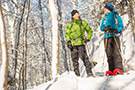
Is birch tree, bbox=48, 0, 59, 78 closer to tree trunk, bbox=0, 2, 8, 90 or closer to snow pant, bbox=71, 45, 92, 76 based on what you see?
snow pant, bbox=71, 45, 92, 76

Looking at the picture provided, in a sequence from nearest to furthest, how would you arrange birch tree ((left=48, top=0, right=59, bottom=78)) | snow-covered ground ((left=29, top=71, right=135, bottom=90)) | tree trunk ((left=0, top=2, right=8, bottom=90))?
snow-covered ground ((left=29, top=71, right=135, bottom=90))
tree trunk ((left=0, top=2, right=8, bottom=90))
birch tree ((left=48, top=0, right=59, bottom=78))

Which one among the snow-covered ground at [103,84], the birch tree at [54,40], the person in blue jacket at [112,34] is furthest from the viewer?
the birch tree at [54,40]

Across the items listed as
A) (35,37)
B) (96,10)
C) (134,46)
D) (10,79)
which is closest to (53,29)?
(134,46)

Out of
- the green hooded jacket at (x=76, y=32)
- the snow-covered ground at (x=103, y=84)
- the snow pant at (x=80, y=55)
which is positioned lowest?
the snow-covered ground at (x=103, y=84)

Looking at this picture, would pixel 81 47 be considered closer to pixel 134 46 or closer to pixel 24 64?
pixel 134 46

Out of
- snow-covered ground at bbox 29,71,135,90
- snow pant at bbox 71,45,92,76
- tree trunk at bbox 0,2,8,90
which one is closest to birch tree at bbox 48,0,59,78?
snow pant at bbox 71,45,92,76

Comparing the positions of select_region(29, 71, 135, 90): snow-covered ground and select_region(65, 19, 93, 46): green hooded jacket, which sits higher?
select_region(65, 19, 93, 46): green hooded jacket

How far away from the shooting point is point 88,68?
180 inches

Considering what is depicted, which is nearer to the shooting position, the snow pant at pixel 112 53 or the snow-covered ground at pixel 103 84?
the snow-covered ground at pixel 103 84

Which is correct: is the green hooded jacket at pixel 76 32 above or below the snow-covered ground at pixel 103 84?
above

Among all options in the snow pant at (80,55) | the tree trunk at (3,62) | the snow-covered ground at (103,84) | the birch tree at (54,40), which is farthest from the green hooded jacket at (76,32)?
the tree trunk at (3,62)

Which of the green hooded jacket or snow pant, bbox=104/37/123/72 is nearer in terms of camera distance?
snow pant, bbox=104/37/123/72

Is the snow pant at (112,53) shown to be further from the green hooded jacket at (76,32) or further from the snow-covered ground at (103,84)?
the snow-covered ground at (103,84)

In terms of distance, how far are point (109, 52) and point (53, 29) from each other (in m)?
1.78
